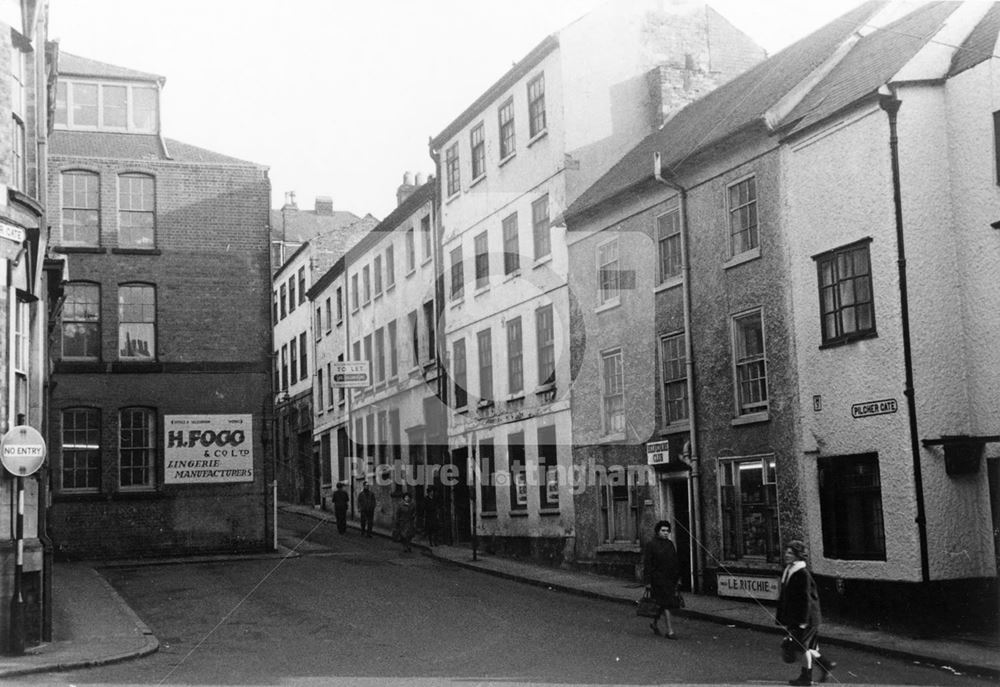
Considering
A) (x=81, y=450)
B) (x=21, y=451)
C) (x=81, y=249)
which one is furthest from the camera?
(x=81, y=249)

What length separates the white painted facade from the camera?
17.0 m

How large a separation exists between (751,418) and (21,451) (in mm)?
11780

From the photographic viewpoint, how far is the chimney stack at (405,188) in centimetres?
4966

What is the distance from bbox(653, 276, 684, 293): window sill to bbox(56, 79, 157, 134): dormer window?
17.1 metres

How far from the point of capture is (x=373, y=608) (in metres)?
19.9

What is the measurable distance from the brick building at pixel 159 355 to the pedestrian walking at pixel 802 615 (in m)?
21.0

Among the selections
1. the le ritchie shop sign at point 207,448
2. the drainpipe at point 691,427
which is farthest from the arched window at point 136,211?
the drainpipe at point 691,427

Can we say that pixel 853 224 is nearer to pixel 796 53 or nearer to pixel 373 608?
pixel 796 53

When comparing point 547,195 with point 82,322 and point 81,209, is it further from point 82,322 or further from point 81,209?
point 82,322

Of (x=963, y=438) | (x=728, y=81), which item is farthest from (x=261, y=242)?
(x=963, y=438)

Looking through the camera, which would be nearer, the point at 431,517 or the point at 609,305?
the point at 609,305

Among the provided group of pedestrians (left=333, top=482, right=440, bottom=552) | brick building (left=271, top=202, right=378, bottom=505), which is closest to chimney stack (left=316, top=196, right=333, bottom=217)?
brick building (left=271, top=202, right=378, bottom=505)

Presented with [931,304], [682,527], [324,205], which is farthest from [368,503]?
[324,205]

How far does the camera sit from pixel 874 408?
1795 centimetres
